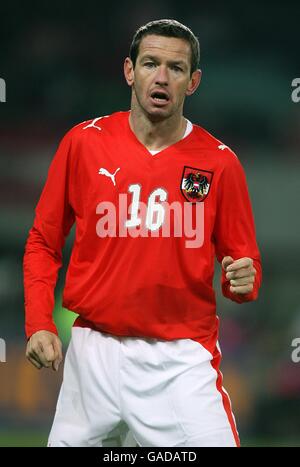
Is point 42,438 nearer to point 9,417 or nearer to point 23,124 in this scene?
point 9,417

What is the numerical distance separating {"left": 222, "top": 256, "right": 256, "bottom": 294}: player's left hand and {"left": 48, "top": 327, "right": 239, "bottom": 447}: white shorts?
235 millimetres

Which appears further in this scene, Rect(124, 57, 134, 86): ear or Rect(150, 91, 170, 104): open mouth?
Rect(124, 57, 134, 86): ear

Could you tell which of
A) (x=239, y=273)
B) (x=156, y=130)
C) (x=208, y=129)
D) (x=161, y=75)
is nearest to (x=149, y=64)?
(x=161, y=75)

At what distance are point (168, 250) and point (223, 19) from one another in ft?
7.08

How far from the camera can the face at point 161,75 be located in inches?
105

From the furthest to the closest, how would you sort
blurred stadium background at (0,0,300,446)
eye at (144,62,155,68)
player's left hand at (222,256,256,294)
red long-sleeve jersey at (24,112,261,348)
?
blurred stadium background at (0,0,300,446) → eye at (144,62,155,68) → red long-sleeve jersey at (24,112,261,348) → player's left hand at (222,256,256,294)

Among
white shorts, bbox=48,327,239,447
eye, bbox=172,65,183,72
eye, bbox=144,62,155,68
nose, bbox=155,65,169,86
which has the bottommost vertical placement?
white shorts, bbox=48,327,239,447

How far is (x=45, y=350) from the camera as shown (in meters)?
2.52

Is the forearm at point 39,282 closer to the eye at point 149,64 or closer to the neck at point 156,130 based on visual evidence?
the neck at point 156,130

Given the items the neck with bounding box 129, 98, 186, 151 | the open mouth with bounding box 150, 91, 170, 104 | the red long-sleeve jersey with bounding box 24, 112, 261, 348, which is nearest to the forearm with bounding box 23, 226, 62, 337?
the red long-sleeve jersey with bounding box 24, 112, 261, 348

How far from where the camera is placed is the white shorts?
8.26 ft

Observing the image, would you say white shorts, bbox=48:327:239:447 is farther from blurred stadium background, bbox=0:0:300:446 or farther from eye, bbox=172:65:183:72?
blurred stadium background, bbox=0:0:300:446

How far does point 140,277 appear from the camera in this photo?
259 cm

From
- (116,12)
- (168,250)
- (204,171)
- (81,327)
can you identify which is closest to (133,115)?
(204,171)
